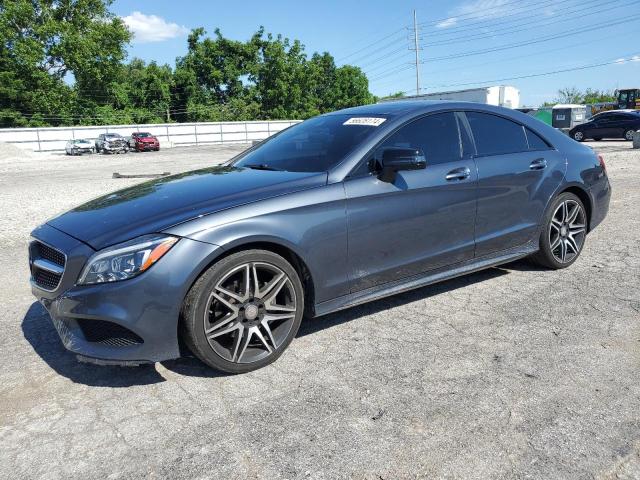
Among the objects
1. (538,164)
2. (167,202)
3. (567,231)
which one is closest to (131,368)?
(167,202)

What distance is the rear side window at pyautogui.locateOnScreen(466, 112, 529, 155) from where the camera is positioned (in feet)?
14.3

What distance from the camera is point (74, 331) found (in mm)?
2961

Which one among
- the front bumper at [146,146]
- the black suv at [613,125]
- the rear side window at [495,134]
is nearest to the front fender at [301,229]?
the rear side window at [495,134]

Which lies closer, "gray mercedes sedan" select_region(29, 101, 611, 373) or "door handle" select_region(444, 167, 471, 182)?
"gray mercedes sedan" select_region(29, 101, 611, 373)

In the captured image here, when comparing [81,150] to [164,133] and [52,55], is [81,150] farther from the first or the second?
[52,55]

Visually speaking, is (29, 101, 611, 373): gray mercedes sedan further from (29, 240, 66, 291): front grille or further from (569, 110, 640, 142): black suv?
(569, 110, 640, 142): black suv

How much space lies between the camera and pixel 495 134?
4.48 metres

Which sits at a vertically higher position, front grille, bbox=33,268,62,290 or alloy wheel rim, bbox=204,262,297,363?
front grille, bbox=33,268,62,290

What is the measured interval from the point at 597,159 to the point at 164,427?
15.5ft

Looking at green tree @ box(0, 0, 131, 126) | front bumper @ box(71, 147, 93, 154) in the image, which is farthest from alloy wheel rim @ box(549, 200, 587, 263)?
green tree @ box(0, 0, 131, 126)

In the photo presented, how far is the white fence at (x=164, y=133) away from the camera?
42.0 m

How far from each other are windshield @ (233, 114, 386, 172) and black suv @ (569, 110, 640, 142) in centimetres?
2433

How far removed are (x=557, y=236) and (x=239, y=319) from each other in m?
3.22

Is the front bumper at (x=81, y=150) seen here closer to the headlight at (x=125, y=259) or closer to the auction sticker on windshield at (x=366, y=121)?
the auction sticker on windshield at (x=366, y=121)
